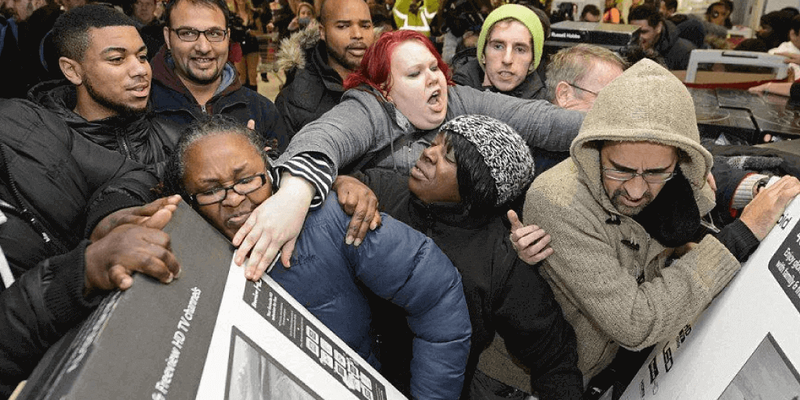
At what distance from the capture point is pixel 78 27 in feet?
6.47

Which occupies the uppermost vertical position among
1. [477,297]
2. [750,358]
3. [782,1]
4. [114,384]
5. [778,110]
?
[114,384]

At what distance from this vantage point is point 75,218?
1566mm

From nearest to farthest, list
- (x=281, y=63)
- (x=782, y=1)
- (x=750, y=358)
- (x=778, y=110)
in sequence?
(x=750, y=358) → (x=778, y=110) → (x=281, y=63) → (x=782, y=1)

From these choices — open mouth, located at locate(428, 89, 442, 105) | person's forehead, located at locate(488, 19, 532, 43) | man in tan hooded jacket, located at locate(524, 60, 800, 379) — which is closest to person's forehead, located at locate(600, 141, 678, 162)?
man in tan hooded jacket, located at locate(524, 60, 800, 379)

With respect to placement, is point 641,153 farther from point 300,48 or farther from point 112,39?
point 300,48

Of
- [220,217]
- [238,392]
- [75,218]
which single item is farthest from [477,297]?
[75,218]

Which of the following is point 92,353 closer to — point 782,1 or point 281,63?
point 281,63

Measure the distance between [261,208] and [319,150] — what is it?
0.84 ft

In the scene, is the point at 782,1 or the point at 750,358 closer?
the point at 750,358

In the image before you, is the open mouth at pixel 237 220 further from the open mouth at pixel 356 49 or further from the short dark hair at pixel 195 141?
the open mouth at pixel 356 49

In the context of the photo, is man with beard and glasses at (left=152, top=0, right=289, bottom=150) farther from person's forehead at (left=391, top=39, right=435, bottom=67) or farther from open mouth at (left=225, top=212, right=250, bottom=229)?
open mouth at (left=225, top=212, right=250, bottom=229)

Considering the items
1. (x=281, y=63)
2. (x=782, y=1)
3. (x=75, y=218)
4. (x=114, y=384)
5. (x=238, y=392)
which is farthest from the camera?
(x=782, y=1)

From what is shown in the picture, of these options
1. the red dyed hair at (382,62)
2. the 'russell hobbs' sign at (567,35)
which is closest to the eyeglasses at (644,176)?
the red dyed hair at (382,62)

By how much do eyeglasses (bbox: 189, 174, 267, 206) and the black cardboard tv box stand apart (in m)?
0.21
